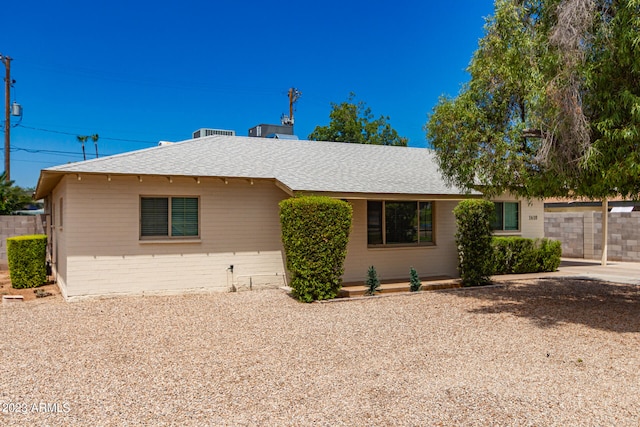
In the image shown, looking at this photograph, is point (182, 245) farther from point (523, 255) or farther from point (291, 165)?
point (523, 255)

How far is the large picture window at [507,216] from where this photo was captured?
15133 mm

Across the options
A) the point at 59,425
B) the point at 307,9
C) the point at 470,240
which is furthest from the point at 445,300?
the point at 307,9

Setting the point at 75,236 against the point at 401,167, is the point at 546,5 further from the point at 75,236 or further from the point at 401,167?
the point at 75,236

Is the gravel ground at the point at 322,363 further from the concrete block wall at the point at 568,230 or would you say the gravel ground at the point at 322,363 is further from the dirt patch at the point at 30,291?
the concrete block wall at the point at 568,230

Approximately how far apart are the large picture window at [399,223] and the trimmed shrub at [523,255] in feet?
8.44

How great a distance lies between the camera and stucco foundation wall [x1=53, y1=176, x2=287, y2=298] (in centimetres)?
1026

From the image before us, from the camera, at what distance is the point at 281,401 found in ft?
15.2

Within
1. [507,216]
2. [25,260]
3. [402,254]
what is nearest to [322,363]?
[402,254]

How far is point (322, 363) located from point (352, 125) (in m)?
31.5

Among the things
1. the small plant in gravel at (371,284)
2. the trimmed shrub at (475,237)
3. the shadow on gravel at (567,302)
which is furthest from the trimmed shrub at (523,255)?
the small plant in gravel at (371,284)

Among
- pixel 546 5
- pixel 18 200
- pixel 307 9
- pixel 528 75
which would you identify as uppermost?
pixel 307 9

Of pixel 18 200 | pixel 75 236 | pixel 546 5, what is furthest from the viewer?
pixel 18 200

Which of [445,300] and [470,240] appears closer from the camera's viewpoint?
[445,300]

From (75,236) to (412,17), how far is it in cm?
2012
